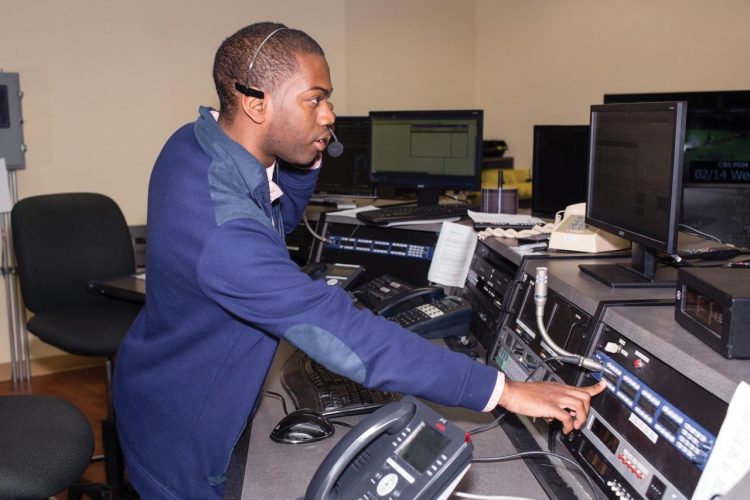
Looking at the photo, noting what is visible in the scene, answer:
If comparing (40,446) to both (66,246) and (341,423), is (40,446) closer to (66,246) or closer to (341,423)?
(341,423)

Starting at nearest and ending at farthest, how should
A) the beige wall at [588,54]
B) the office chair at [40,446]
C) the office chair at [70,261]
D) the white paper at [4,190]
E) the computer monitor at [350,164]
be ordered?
the office chair at [40,446] → the office chair at [70,261] → the computer monitor at [350,164] → the white paper at [4,190] → the beige wall at [588,54]

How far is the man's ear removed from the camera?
134 cm

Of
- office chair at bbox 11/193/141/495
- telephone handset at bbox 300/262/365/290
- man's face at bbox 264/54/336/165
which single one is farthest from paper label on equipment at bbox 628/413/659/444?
office chair at bbox 11/193/141/495

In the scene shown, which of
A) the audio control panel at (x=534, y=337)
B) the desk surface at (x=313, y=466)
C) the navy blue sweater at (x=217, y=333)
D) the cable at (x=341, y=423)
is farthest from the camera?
the cable at (x=341, y=423)

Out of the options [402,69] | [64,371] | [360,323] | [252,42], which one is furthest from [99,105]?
[360,323]

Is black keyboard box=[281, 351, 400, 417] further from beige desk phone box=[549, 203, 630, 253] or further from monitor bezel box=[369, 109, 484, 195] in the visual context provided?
monitor bezel box=[369, 109, 484, 195]

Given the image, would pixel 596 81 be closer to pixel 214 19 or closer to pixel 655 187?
pixel 214 19

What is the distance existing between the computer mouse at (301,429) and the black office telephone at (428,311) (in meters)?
0.54

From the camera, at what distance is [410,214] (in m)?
2.56

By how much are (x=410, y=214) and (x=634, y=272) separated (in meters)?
1.05

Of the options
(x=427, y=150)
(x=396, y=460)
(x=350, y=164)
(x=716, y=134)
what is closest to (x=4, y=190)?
(x=350, y=164)

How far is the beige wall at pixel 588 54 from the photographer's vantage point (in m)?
4.09

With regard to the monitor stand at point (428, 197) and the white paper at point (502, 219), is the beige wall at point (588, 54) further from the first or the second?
the white paper at point (502, 219)

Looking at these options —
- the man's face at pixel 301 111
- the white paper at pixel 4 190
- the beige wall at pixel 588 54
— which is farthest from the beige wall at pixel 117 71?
the man's face at pixel 301 111
